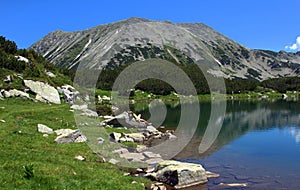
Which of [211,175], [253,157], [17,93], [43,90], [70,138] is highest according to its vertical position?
[43,90]

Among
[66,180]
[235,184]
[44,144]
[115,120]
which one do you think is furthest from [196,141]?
[66,180]

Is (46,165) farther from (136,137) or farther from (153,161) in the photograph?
(136,137)

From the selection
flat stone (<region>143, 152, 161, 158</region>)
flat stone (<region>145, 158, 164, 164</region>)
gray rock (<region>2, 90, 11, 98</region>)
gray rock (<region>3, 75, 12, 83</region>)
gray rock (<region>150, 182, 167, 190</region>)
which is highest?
gray rock (<region>3, 75, 12, 83</region>)

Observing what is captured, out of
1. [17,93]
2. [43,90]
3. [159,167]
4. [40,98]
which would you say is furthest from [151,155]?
[43,90]

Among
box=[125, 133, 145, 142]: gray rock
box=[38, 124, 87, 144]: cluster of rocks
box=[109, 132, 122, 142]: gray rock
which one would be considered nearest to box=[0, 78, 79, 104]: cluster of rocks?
box=[125, 133, 145, 142]: gray rock

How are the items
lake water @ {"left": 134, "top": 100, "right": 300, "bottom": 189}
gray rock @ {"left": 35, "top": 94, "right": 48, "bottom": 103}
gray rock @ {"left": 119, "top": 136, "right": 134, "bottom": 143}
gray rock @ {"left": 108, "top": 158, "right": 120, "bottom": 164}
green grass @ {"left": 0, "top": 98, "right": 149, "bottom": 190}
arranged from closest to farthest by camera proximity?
1. green grass @ {"left": 0, "top": 98, "right": 149, "bottom": 190}
2. lake water @ {"left": 134, "top": 100, "right": 300, "bottom": 189}
3. gray rock @ {"left": 108, "top": 158, "right": 120, "bottom": 164}
4. gray rock @ {"left": 119, "top": 136, "right": 134, "bottom": 143}
5. gray rock @ {"left": 35, "top": 94, "right": 48, "bottom": 103}

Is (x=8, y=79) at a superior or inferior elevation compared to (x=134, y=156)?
superior

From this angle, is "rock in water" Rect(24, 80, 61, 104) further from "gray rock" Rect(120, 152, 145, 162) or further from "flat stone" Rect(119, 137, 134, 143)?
"gray rock" Rect(120, 152, 145, 162)

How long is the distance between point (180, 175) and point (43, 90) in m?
50.8

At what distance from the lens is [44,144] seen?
101 feet

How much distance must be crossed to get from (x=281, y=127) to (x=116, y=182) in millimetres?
57284

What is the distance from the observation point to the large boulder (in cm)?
2653

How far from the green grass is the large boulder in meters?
1.89

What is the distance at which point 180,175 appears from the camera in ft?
87.2
